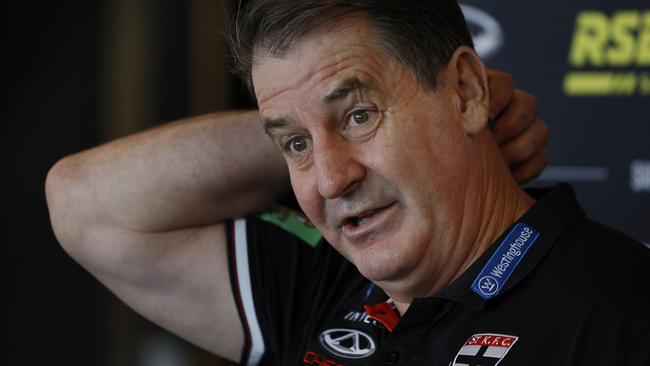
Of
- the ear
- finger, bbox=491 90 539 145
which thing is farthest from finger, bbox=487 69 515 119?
the ear

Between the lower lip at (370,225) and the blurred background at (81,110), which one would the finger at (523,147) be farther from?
the blurred background at (81,110)

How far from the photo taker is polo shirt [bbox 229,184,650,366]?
1488 millimetres

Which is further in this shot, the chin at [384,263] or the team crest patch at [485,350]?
the chin at [384,263]

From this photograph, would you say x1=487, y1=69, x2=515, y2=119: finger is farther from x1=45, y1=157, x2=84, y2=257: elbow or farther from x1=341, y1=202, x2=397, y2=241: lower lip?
x1=45, y1=157, x2=84, y2=257: elbow

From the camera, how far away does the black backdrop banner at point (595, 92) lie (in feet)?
7.99

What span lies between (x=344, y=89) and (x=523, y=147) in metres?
0.47

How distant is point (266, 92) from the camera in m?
1.70

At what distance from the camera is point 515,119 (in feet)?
6.33

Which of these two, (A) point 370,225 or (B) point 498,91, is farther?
(B) point 498,91

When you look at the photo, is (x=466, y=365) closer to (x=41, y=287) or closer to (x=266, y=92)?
(x=266, y=92)

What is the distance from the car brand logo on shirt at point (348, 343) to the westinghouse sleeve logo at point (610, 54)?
0.99m

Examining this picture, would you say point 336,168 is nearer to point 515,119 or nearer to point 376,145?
point 376,145

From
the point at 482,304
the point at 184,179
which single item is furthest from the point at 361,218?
the point at 184,179

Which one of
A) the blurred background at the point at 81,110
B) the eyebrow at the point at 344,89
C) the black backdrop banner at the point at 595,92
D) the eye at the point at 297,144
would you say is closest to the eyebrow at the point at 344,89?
the eyebrow at the point at 344,89
